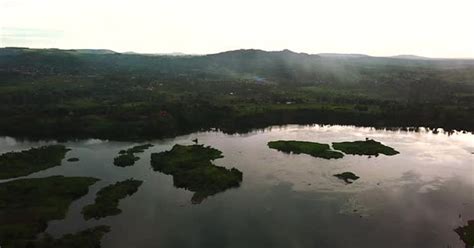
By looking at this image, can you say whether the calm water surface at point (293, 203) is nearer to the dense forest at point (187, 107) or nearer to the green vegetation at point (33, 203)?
the green vegetation at point (33, 203)

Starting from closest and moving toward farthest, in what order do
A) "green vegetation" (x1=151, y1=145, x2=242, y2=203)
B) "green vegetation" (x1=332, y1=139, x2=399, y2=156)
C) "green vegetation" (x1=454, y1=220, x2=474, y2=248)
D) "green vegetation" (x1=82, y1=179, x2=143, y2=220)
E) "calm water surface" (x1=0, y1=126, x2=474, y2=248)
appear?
"green vegetation" (x1=454, y1=220, x2=474, y2=248)
"calm water surface" (x1=0, y1=126, x2=474, y2=248)
"green vegetation" (x1=82, y1=179, x2=143, y2=220)
"green vegetation" (x1=151, y1=145, x2=242, y2=203)
"green vegetation" (x1=332, y1=139, x2=399, y2=156)

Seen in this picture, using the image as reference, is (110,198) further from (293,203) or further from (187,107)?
(187,107)

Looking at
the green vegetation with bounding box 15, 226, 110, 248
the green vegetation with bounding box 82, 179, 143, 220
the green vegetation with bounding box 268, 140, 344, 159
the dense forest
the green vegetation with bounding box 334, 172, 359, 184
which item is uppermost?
the dense forest

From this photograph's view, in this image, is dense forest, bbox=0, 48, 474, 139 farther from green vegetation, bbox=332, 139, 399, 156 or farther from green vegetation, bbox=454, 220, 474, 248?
green vegetation, bbox=454, 220, 474, 248

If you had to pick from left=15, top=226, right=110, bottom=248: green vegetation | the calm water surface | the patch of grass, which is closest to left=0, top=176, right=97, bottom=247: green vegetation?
left=15, top=226, right=110, bottom=248: green vegetation

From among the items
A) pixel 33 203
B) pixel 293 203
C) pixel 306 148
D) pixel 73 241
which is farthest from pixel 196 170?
pixel 73 241

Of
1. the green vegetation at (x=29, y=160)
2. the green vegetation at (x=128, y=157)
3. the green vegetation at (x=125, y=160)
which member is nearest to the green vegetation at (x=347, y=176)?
the green vegetation at (x=125, y=160)
